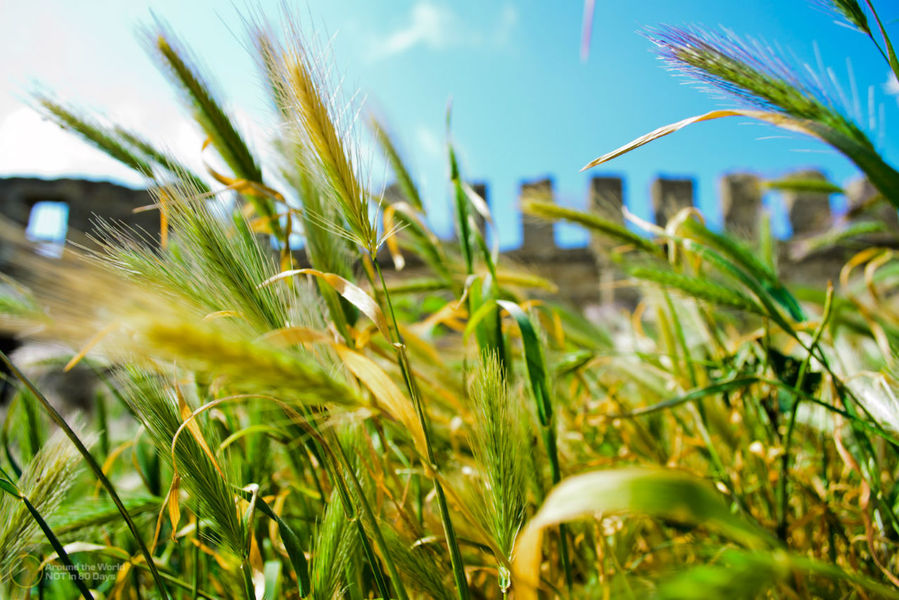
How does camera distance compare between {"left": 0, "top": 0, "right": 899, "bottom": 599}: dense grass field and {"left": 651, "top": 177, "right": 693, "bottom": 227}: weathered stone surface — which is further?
{"left": 651, "top": 177, "right": 693, "bottom": 227}: weathered stone surface

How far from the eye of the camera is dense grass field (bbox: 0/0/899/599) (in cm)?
26

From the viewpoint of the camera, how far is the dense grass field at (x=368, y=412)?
0.86ft

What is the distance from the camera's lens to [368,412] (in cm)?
38

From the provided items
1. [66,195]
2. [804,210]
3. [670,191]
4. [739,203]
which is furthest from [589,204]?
[66,195]

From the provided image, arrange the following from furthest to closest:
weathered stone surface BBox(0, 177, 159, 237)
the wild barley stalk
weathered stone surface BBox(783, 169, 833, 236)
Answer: weathered stone surface BBox(0, 177, 159, 237)
weathered stone surface BBox(783, 169, 833, 236)
the wild barley stalk

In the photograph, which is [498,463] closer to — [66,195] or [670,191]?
[670,191]

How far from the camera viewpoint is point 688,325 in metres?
1.04

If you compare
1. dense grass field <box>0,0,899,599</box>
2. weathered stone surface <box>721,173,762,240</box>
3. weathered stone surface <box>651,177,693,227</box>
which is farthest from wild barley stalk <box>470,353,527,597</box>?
weathered stone surface <box>721,173,762,240</box>

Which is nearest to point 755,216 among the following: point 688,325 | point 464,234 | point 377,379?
point 688,325

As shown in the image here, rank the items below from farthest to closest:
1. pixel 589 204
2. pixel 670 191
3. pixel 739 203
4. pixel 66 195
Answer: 1. pixel 66 195
2. pixel 739 203
3. pixel 670 191
4. pixel 589 204

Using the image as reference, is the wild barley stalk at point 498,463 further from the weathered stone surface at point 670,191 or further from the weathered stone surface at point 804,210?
the weathered stone surface at point 804,210

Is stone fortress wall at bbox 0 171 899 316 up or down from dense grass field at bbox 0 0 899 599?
up

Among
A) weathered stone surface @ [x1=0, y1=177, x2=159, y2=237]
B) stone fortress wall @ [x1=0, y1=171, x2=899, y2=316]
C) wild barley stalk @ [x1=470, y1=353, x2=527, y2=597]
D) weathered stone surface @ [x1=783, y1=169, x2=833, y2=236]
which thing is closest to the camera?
wild barley stalk @ [x1=470, y1=353, x2=527, y2=597]

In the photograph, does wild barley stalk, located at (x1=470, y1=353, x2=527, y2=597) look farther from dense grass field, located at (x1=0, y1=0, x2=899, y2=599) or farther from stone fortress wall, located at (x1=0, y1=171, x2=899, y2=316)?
stone fortress wall, located at (x1=0, y1=171, x2=899, y2=316)
